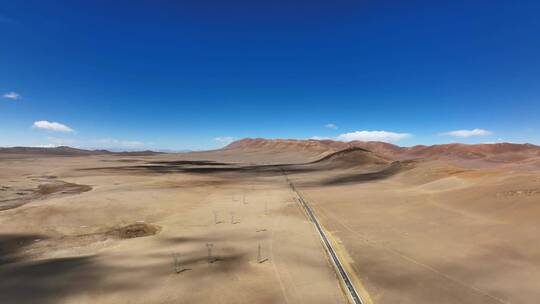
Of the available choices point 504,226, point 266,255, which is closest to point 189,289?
point 266,255

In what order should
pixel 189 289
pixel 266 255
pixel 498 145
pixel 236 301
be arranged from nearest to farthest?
pixel 236 301 → pixel 189 289 → pixel 266 255 → pixel 498 145

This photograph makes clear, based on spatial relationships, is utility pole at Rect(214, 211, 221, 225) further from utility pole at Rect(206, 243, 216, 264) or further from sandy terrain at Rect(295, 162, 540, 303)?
sandy terrain at Rect(295, 162, 540, 303)

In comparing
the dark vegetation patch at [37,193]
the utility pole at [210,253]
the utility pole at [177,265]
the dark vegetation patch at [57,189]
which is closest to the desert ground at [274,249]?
the utility pole at [177,265]

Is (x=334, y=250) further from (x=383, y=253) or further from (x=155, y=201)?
(x=155, y=201)

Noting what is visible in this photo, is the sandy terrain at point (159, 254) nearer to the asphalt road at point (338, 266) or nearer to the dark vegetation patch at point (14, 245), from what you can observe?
the dark vegetation patch at point (14, 245)

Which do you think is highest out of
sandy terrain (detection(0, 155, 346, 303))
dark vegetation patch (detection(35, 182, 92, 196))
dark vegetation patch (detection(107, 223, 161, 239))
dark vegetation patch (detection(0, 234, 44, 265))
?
dark vegetation patch (detection(35, 182, 92, 196))

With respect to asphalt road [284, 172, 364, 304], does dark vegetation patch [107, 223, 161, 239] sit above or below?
below

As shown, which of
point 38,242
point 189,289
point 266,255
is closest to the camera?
point 189,289

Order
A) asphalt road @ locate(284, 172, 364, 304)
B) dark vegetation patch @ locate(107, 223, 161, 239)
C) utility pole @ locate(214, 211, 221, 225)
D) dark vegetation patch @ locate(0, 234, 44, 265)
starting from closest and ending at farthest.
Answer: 1. asphalt road @ locate(284, 172, 364, 304)
2. dark vegetation patch @ locate(0, 234, 44, 265)
3. dark vegetation patch @ locate(107, 223, 161, 239)
4. utility pole @ locate(214, 211, 221, 225)

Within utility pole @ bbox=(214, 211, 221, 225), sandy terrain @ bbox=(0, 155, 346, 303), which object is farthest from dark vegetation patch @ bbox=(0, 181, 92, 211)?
utility pole @ bbox=(214, 211, 221, 225)

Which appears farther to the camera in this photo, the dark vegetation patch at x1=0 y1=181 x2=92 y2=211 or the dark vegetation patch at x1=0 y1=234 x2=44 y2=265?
the dark vegetation patch at x1=0 y1=181 x2=92 y2=211

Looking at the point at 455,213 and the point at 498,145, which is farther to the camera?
the point at 498,145
